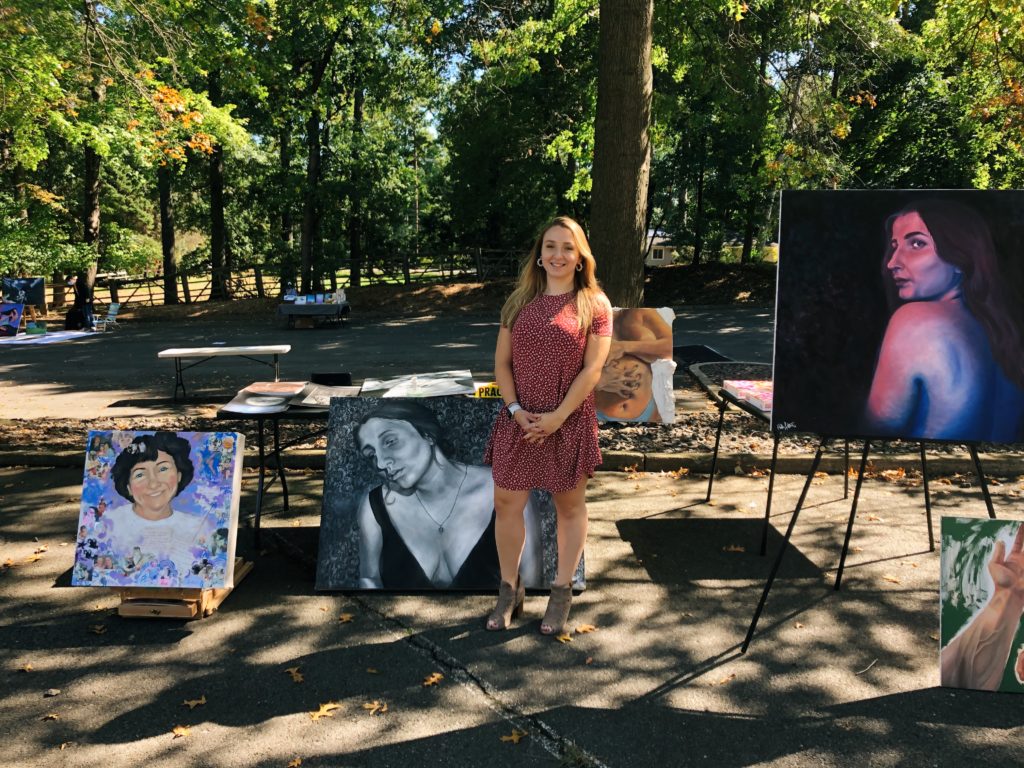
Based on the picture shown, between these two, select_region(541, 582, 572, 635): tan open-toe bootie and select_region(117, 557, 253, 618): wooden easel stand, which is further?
select_region(117, 557, 253, 618): wooden easel stand

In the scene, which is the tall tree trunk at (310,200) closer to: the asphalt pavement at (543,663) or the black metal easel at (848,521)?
the asphalt pavement at (543,663)

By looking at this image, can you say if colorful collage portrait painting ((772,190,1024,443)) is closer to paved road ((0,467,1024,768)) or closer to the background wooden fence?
paved road ((0,467,1024,768))

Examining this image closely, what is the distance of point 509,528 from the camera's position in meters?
3.99

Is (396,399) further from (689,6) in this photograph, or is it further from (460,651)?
(689,6)

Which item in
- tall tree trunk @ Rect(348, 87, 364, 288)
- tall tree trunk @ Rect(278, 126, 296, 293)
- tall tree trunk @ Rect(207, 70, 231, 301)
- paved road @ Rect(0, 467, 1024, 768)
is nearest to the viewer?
paved road @ Rect(0, 467, 1024, 768)

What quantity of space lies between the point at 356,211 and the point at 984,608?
25106mm

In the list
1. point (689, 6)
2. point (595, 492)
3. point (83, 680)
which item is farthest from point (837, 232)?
point (689, 6)

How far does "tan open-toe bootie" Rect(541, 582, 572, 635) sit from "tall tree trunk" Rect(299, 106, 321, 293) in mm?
22955

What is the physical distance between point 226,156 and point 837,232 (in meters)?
28.9

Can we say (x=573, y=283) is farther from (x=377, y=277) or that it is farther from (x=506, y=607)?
(x=377, y=277)

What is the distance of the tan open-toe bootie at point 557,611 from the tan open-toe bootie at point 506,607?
0.16m

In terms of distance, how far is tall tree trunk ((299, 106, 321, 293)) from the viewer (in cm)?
2508

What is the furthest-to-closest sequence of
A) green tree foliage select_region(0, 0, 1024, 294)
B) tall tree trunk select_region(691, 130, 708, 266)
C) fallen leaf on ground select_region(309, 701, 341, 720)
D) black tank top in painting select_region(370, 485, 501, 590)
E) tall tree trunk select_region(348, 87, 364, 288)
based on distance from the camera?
tall tree trunk select_region(691, 130, 708, 266) < tall tree trunk select_region(348, 87, 364, 288) < green tree foliage select_region(0, 0, 1024, 294) < black tank top in painting select_region(370, 485, 501, 590) < fallen leaf on ground select_region(309, 701, 341, 720)

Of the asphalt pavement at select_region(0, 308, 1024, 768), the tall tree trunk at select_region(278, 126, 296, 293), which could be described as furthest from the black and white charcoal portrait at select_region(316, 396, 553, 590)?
the tall tree trunk at select_region(278, 126, 296, 293)
